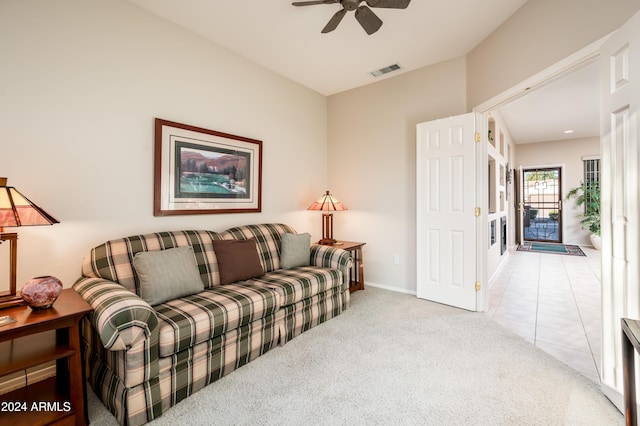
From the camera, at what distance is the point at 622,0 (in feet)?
5.33

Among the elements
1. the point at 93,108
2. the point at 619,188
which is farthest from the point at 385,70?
the point at 93,108

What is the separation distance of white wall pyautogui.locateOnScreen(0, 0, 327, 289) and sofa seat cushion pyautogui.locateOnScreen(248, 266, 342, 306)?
0.86 metres

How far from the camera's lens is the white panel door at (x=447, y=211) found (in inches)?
125

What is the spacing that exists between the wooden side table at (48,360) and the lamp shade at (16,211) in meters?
0.46

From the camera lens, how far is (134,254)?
7.29 ft

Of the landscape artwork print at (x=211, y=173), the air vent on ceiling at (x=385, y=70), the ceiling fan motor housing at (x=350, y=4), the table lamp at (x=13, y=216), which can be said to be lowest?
the table lamp at (x=13, y=216)

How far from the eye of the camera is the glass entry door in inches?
319

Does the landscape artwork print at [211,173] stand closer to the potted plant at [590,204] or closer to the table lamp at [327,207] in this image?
A: the table lamp at [327,207]

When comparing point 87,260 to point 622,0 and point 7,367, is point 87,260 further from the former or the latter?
point 622,0

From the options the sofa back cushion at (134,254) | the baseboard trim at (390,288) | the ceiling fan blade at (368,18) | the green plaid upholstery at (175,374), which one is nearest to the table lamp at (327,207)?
the baseboard trim at (390,288)

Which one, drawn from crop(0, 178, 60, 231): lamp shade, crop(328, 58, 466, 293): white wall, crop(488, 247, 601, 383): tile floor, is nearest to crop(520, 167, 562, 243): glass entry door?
crop(488, 247, 601, 383): tile floor

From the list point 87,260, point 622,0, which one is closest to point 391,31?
point 622,0

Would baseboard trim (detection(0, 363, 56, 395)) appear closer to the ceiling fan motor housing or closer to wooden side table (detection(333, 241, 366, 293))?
wooden side table (detection(333, 241, 366, 293))

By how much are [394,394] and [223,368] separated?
112 centimetres
